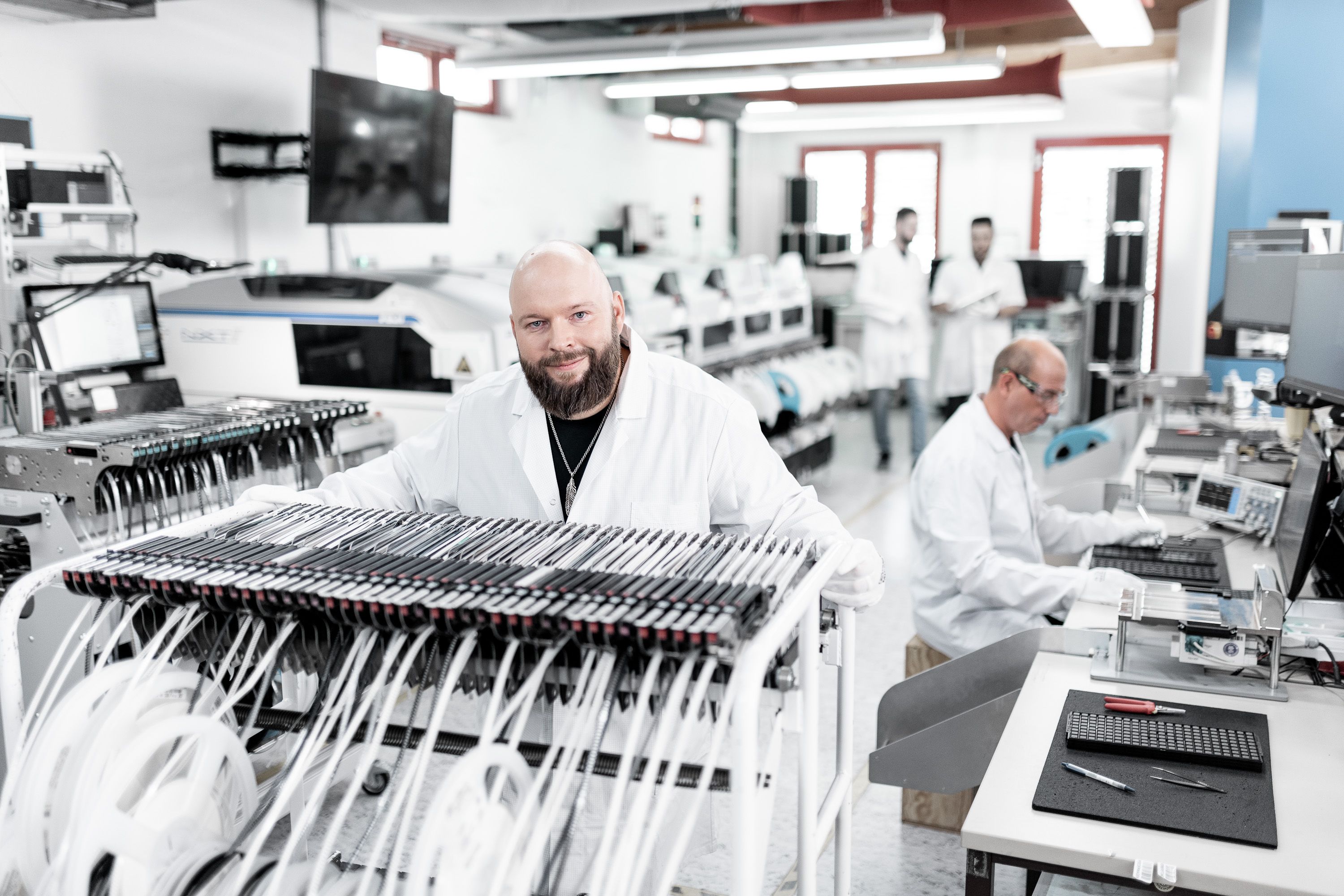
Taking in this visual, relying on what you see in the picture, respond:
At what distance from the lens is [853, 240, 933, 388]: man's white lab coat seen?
7121mm

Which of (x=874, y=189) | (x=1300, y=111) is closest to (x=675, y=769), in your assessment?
(x=1300, y=111)

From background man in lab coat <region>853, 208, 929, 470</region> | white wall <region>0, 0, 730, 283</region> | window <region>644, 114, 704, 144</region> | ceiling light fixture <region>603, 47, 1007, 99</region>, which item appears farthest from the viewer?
window <region>644, 114, 704, 144</region>

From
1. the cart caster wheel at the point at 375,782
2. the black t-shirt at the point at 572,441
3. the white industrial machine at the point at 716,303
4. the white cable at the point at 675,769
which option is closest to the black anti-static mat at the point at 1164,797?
the white cable at the point at 675,769

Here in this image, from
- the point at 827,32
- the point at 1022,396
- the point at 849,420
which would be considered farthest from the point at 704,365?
→ the point at 849,420

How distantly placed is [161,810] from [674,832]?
28.2 inches

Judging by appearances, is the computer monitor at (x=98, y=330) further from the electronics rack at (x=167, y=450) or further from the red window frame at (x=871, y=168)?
the red window frame at (x=871, y=168)

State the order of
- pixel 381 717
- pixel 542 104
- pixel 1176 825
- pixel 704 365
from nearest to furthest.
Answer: pixel 381 717 → pixel 1176 825 → pixel 704 365 → pixel 542 104

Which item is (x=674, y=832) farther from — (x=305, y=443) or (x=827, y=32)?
(x=827, y=32)

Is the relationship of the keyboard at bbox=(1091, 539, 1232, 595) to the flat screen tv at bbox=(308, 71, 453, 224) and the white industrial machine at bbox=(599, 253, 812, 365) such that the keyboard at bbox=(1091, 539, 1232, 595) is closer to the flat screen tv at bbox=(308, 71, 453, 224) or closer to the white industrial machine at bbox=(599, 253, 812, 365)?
the white industrial machine at bbox=(599, 253, 812, 365)

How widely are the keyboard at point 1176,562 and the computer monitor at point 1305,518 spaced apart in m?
0.15

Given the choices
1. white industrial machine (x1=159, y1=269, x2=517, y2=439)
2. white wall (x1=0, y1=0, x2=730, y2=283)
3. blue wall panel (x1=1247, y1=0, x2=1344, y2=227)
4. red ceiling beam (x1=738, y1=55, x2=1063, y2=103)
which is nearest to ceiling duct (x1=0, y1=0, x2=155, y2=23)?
white wall (x1=0, y1=0, x2=730, y2=283)

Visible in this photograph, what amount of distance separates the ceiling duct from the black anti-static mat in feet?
11.3

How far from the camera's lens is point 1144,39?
15.5ft

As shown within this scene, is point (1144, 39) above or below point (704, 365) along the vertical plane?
above
